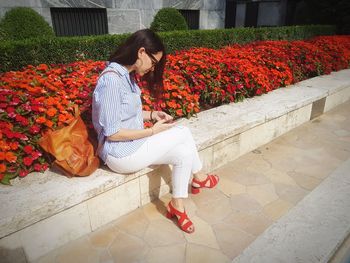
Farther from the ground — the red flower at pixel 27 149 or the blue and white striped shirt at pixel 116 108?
the blue and white striped shirt at pixel 116 108

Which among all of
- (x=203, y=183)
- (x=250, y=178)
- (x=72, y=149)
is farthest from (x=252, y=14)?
(x=72, y=149)

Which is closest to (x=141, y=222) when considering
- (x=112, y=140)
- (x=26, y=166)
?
(x=112, y=140)

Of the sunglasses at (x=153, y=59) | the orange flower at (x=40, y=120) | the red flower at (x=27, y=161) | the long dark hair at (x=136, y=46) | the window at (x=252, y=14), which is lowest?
the red flower at (x=27, y=161)

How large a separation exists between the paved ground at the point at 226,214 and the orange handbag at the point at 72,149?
2.09ft

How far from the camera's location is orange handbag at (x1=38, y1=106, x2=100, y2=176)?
2348 millimetres

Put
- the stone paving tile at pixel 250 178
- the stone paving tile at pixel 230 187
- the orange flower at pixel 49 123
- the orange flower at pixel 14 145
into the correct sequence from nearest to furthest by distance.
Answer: the orange flower at pixel 14 145 < the orange flower at pixel 49 123 < the stone paving tile at pixel 230 187 < the stone paving tile at pixel 250 178

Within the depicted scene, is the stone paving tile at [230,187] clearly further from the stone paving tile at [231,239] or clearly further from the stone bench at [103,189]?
the stone paving tile at [231,239]

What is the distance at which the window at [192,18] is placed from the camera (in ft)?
41.8

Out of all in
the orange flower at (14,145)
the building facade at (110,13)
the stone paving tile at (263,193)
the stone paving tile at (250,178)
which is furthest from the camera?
the building facade at (110,13)

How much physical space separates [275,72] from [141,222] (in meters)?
3.97

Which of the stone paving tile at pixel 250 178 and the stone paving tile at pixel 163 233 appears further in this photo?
the stone paving tile at pixel 250 178

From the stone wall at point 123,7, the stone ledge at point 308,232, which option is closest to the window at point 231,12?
the stone wall at point 123,7

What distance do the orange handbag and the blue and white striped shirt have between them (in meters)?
0.13

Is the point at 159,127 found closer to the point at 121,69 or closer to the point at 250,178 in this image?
the point at 121,69
